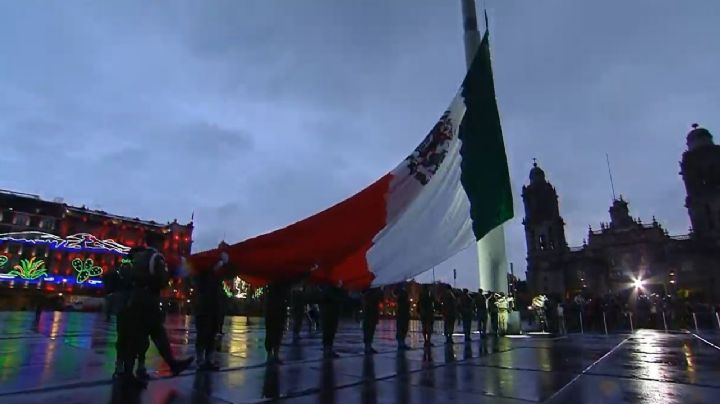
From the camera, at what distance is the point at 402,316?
10.6m

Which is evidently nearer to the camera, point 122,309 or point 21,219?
point 122,309

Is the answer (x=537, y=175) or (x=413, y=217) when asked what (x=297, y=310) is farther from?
(x=537, y=175)

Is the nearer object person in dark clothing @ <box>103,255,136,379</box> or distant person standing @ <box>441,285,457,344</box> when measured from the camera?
person in dark clothing @ <box>103,255,136,379</box>

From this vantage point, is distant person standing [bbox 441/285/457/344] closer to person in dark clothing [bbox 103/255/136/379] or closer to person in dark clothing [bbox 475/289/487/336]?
person in dark clothing [bbox 475/289/487/336]

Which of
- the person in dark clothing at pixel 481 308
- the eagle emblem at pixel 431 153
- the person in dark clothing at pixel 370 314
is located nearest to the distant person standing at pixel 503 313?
the person in dark clothing at pixel 481 308

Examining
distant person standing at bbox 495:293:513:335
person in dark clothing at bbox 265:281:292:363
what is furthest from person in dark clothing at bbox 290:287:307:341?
distant person standing at bbox 495:293:513:335

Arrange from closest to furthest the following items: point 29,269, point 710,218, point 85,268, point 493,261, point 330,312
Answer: point 330,312
point 493,261
point 29,269
point 85,268
point 710,218

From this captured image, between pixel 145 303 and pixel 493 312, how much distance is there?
11857 millimetres

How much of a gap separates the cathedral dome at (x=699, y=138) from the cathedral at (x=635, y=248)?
110 mm

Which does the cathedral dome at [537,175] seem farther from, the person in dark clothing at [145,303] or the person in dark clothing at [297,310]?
the person in dark clothing at [145,303]

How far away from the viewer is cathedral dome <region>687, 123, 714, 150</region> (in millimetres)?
59969

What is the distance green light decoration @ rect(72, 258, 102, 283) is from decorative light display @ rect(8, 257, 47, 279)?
10.4 feet

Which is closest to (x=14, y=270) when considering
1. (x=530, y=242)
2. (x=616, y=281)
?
(x=530, y=242)

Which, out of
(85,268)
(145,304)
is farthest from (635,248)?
(85,268)
